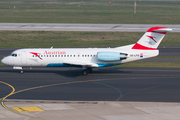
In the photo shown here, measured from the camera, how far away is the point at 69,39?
2579 inches

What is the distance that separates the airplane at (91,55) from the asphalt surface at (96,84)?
1537 mm

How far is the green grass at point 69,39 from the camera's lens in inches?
2386

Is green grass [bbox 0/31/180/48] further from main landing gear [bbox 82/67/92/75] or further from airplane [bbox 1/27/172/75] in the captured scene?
Result: main landing gear [bbox 82/67/92/75]

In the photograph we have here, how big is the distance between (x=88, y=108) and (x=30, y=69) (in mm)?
20515

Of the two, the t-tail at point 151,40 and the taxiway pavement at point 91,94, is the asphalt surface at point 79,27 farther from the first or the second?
the t-tail at point 151,40

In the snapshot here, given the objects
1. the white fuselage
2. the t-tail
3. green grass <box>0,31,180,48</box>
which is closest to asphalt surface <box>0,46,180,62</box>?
green grass <box>0,31,180,48</box>

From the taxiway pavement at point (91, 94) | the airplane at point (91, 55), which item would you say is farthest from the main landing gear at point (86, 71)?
the taxiway pavement at point (91, 94)

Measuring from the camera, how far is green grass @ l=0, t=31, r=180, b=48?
6059 centimetres

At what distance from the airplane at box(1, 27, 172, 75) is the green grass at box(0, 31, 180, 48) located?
20.3 meters

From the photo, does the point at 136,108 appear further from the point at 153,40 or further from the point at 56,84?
the point at 153,40

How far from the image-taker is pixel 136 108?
23250 mm

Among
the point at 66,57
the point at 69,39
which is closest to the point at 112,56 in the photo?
the point at 66,57

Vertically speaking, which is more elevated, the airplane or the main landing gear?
the airplane

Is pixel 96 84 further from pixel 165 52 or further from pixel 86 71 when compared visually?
pixel 165 52
